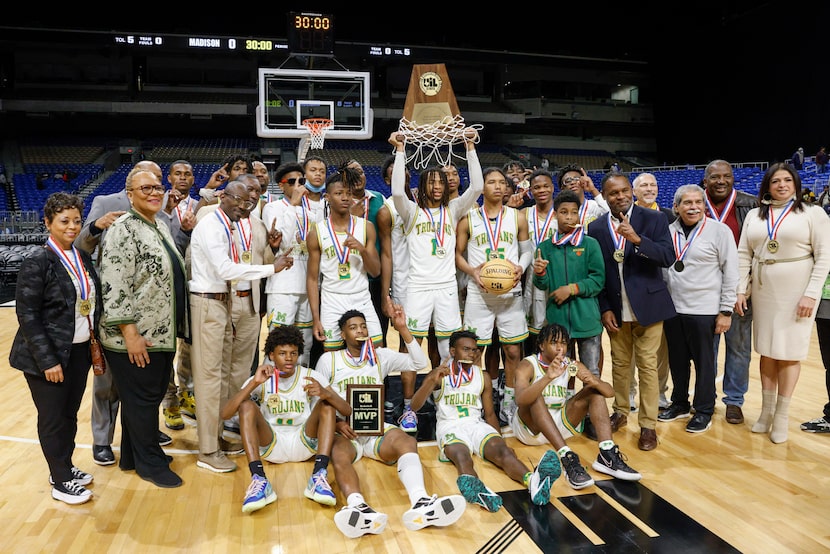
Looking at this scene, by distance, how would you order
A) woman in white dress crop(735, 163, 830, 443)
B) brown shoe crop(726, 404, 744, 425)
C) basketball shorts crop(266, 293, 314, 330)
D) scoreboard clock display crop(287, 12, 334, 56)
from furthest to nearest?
1. scoreboard clock display crop(287, 12, 334, 56)
2. brown shoe crop(726, 404, 744, 425)
3. basketball shorts crop(266, 293, 314, 330)
4. woman in white dress crop(735, 163, 830, 443)

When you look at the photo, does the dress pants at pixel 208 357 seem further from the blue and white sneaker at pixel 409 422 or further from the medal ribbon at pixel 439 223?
the medal ribbon at pixel 439 223

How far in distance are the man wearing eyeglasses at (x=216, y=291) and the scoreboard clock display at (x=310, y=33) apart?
11495 millimetres

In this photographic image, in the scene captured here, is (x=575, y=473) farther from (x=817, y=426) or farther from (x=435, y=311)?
(x=817, y=426)

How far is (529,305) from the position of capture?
15.6ft

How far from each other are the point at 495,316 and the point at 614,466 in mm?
1346

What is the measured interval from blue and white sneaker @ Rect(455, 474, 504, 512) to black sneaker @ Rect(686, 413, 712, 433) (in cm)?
199

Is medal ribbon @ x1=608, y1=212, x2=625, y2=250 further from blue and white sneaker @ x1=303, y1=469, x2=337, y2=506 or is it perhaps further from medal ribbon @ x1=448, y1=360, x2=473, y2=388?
blue and white sneaker @ x1=303, y1=469, x2=337, y2=506

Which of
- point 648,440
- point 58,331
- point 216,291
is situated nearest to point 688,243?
point 648,440

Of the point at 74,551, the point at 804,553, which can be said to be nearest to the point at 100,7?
the point at 74,551

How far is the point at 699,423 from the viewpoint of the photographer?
4496 millimetres

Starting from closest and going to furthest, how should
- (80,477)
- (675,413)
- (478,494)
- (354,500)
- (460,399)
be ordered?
1. (354,500)
2. (478,494)
3. (80,477)
4. (460,399)
5. (675,413)

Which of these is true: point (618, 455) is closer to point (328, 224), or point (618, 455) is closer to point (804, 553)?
point (804, 553)

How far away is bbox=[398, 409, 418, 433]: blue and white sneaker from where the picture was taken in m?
4.38

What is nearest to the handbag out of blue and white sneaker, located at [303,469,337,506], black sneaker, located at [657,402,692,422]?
blue and white sneaker, located at [303,469,337,506]
